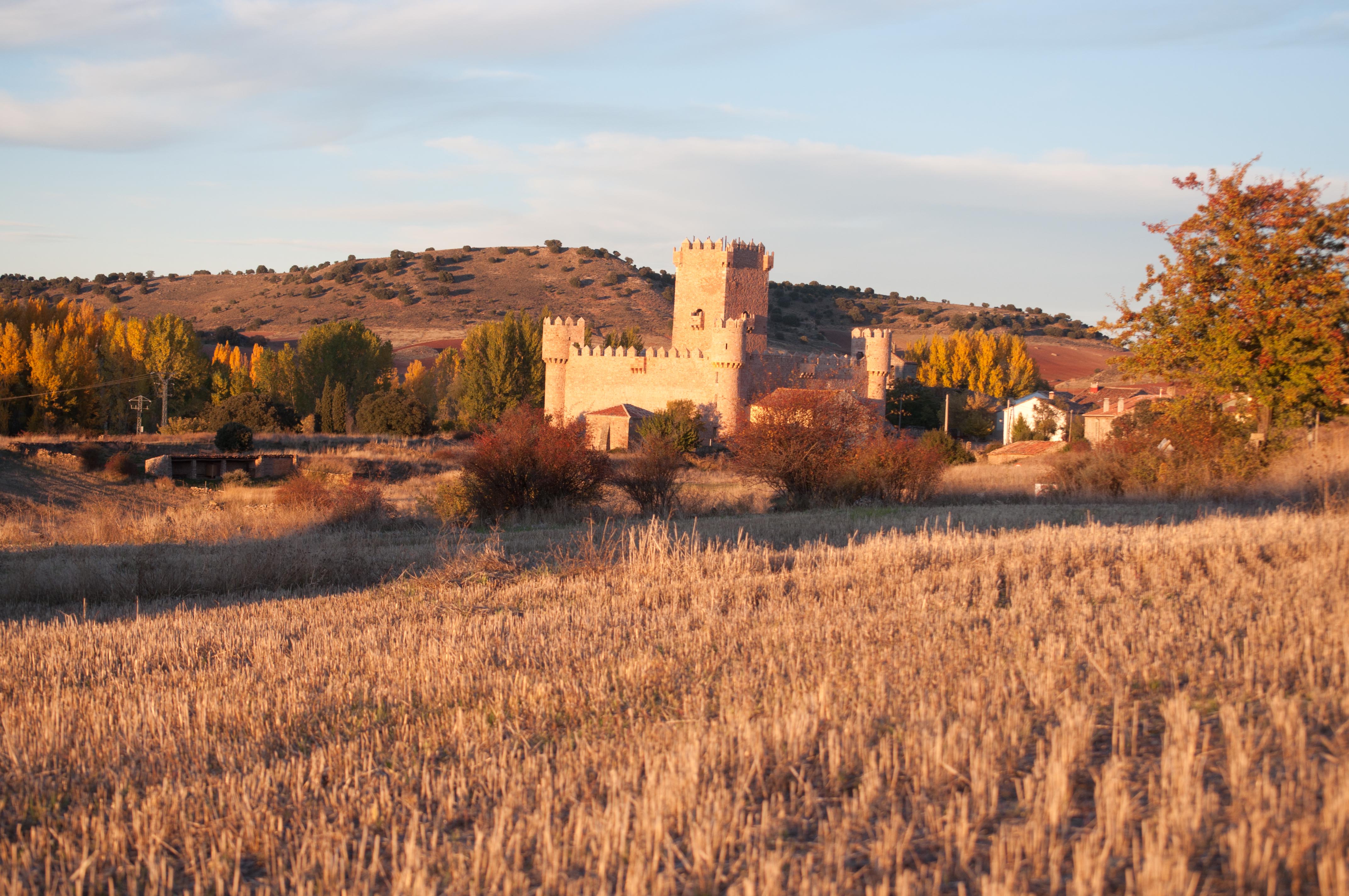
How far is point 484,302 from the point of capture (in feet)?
287

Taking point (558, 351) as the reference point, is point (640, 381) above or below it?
below

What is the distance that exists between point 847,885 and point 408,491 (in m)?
26.4

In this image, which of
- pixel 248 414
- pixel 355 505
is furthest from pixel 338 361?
pixel 355 505

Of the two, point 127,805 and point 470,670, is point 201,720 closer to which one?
point 127,805

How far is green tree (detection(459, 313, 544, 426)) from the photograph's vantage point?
53938 mm

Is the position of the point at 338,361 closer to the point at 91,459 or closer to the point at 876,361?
the point at 91,459

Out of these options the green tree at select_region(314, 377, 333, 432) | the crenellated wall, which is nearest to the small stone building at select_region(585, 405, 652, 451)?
the crenellated wall

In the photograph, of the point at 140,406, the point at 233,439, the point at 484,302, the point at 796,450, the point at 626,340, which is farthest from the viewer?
the point at 484,302

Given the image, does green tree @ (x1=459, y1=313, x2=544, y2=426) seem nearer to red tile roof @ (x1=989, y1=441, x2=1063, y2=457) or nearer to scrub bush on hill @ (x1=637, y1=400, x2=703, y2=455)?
scrub bush on hill @ (x1=637, y1=400, x2=703, y2=455)

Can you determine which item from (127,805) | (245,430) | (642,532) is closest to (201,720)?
(127,805)

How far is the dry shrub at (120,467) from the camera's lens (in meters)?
30.7

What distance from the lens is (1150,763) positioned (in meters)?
3.32

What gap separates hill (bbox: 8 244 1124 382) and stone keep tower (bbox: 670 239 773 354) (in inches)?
941

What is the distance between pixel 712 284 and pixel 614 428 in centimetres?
1207
